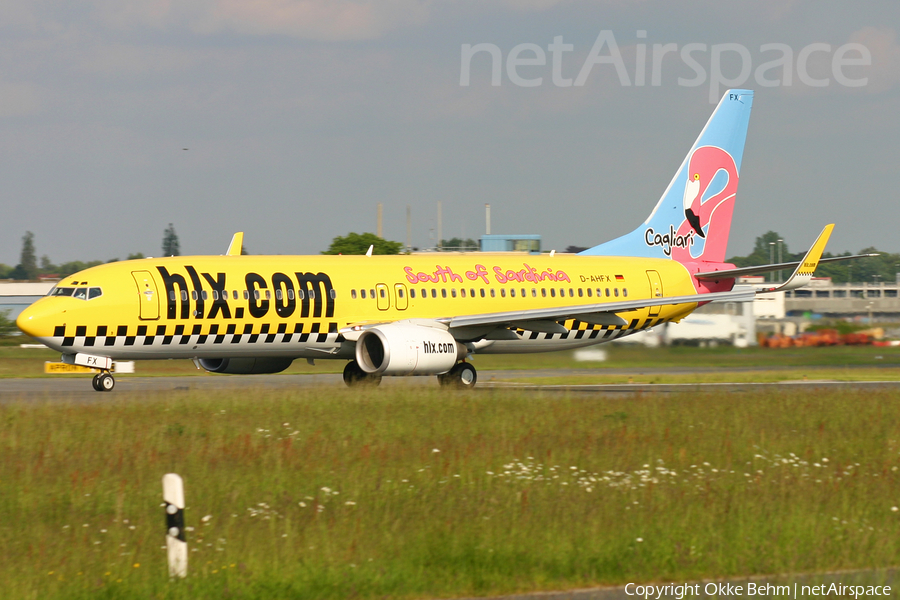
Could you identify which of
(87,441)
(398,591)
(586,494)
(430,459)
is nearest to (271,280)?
(87,441)

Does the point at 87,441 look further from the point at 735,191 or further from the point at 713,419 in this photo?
the point at 735,191

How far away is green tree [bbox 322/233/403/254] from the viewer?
10889cm

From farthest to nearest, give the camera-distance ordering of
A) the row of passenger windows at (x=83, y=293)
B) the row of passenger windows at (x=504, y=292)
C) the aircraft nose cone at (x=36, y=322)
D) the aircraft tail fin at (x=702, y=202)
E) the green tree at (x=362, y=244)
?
the green tree at (x=362, y=244)
the aircraft tail fin at (x=702, y=202)
the row of passenger windows at (x=504, y=292)
the row of passenger windows at (x=83, y=293)
the aircraft nose cone at (x=36, y=322)

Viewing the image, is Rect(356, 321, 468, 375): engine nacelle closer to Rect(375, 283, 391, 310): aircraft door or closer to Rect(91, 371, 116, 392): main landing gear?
Rect(375, 283, 391, 310): aircraft door

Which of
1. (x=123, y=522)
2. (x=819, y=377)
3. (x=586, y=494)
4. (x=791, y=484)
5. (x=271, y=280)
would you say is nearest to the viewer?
(x=123, y=522)

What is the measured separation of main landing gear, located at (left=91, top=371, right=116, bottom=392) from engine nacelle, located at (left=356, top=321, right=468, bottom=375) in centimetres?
632

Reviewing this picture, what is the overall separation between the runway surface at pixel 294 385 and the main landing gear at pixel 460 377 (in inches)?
20.2

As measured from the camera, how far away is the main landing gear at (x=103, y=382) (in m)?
26.8

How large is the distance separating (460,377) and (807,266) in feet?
32.4

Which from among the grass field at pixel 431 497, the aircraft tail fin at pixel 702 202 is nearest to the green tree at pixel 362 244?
the aircraft tail fin at pixel 702 202

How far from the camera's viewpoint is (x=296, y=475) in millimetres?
12883

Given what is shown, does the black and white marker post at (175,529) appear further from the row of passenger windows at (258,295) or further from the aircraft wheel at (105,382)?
the aircraft wheel at (105,382)

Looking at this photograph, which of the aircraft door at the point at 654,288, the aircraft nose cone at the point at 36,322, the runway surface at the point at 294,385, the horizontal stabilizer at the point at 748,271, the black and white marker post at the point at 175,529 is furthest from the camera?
the aircraft door at the point at 654,288

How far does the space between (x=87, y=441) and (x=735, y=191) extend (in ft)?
91.7
